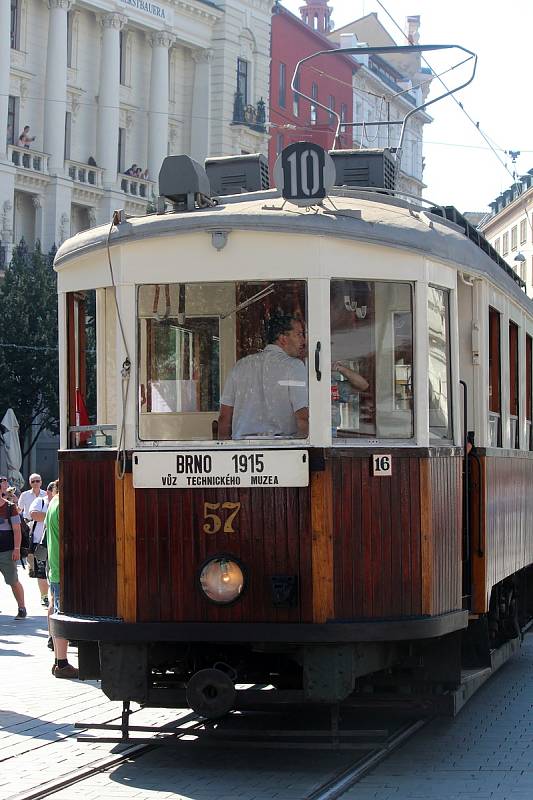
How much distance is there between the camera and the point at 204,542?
8297 mm

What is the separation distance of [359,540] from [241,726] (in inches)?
66.8

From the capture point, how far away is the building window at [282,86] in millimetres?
68188

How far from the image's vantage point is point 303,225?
331 inches

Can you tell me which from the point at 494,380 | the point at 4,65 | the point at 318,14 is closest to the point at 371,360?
the point at 494,380

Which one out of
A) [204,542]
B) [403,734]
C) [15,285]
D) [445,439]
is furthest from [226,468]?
[15,285]

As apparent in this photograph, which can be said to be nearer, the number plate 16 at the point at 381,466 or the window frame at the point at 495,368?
the number plate 16 at the point at 381,466

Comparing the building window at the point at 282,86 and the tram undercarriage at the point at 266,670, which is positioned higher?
the building window at the point at 282,86

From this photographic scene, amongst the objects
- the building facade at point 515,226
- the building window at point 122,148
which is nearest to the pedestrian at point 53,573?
the building window at point 122,148

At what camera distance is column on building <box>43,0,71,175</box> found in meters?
53.9

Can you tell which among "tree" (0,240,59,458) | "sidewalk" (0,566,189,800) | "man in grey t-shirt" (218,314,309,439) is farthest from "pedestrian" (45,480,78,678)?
"tree" (0,240,59,458)

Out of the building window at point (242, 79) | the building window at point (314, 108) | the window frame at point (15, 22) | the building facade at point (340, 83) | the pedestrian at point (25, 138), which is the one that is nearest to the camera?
the pedestrian at point (25, 138)

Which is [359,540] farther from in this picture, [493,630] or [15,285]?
[15,285]

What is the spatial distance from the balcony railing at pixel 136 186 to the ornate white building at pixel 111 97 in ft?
0.15

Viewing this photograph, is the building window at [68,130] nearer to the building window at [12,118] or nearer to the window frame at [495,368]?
the building window at [12,118]
